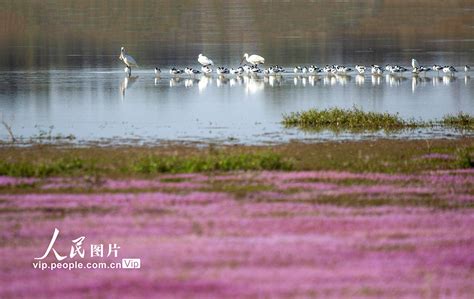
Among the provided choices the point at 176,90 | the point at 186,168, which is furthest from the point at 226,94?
the point at 186,168

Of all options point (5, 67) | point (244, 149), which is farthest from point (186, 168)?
point (5, 67)

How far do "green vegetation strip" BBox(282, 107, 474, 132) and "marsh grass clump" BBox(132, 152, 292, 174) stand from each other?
8.47m

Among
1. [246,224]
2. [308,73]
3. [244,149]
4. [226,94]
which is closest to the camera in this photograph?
[246,224]

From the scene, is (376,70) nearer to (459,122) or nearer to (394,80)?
(394,80)

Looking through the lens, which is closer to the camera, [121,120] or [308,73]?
[121,120]

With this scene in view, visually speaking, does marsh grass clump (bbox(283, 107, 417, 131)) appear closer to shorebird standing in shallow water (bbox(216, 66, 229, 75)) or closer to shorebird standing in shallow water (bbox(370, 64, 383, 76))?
shorebird standing in shallow water (bbox(370, 64, 383, 76))

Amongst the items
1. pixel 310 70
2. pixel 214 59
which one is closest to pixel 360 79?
pixel 310 70

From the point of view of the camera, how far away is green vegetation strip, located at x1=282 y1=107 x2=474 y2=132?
27.9 metres

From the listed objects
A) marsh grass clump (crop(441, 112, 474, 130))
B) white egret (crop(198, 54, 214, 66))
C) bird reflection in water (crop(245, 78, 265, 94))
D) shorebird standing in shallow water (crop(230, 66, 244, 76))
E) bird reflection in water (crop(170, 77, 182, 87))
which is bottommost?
marsh grass clump (crop(441, 112, 474, 130))

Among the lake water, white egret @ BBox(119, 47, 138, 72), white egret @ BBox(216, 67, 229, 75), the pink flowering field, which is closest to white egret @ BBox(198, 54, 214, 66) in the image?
white egret @ BBox(216, 67, 229, 75)

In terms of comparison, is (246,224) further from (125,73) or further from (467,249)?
(125,73)

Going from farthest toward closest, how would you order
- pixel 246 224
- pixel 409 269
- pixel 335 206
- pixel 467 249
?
pixel 335 206 → pixel 246 224 → pixel 467 249 → pixel 409 269

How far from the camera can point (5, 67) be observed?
183 ft

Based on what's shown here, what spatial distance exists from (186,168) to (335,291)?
8.16 metres
